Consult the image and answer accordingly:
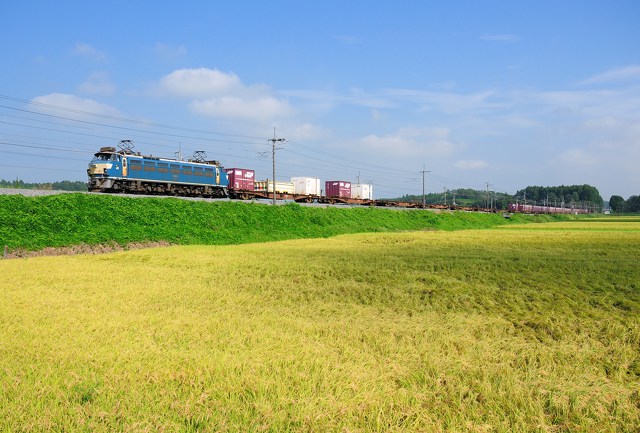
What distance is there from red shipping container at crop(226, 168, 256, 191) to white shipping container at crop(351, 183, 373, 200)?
2467 cm

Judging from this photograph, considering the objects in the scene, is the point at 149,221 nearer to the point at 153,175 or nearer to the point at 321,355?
the point at 153,175

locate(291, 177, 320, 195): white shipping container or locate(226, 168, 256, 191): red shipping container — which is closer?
locate(226, 168, 256, 191): red shipping container

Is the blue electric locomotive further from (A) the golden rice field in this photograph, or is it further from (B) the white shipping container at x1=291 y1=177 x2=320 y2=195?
(A) the golden rice field

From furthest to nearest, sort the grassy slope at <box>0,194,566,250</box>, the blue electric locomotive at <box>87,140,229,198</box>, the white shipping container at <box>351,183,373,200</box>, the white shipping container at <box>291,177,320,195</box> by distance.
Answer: the white shipping container at <box>351,183,373,200</box> → the white shipping container at <box>291,177,320,195</box> → the blue electric locomotive at <box>87,140,229,198</box> → the grassy slope at <box>0,194,566,250</box>

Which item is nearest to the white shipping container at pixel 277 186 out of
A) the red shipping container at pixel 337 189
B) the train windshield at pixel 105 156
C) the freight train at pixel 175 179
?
the freight train at pixel 175 179

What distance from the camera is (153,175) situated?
43.0 metres

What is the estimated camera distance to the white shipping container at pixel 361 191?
81.4 m

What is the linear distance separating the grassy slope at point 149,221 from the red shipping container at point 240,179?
1441cm

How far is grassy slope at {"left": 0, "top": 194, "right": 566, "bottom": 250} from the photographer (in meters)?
26.3

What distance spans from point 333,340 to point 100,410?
157 inches

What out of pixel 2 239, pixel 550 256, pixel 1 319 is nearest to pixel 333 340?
pixel 1 319

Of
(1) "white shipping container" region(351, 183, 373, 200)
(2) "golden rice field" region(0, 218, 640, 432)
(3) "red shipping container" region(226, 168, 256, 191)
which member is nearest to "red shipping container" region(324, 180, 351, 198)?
(1) "white shipping container" region(351, 183, 373, 200)

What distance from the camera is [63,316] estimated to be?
31.1ft

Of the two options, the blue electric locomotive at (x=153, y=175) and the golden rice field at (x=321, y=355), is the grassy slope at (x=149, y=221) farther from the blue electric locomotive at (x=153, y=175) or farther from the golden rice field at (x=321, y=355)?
the golden rice field at (x=321, y=355)
